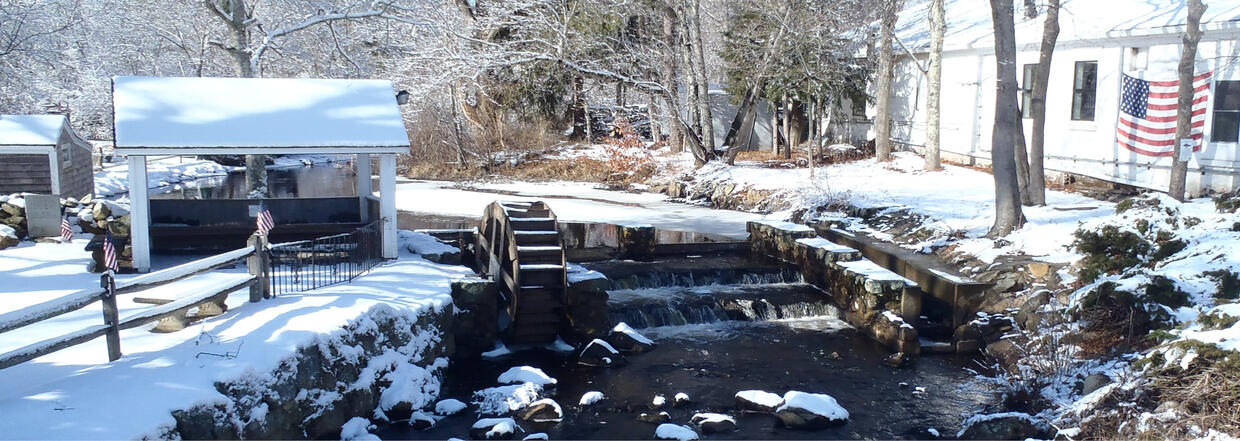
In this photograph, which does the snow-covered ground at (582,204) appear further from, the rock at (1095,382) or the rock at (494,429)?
the rock at (494,429)

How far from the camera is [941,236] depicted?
14172mm

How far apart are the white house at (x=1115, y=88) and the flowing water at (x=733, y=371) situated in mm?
7182

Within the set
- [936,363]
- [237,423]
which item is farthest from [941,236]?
[237,423]

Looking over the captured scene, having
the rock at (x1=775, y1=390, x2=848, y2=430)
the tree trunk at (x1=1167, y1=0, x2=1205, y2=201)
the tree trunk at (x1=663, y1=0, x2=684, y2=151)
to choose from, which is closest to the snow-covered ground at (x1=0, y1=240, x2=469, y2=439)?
the rock at (x1=775, y1=390, x2=848, y2=430)

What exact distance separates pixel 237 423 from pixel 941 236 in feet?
36.7

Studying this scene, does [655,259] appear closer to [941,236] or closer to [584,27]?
[941,236]

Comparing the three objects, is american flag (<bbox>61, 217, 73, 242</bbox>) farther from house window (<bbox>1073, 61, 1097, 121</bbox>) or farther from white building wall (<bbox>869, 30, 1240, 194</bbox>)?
house window (<bbox>1073, 61, 1097, 121</bbox>)

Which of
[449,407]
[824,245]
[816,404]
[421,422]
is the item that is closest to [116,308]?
[421,422]

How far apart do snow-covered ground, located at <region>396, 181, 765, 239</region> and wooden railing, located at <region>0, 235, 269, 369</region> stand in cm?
1009

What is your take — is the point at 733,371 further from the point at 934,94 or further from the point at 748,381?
the point at 934,94

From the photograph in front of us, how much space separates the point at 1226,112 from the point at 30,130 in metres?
22.4

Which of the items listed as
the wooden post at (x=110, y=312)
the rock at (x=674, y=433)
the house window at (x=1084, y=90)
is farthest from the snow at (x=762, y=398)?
the house window at (x=1084, y=90)

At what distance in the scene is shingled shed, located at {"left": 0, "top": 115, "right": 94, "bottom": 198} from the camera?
651 inches

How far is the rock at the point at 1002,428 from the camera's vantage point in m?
8.16
